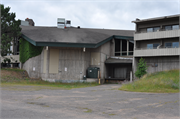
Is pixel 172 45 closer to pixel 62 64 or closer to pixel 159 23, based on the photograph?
pixel 159 23

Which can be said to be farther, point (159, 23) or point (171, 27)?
point (159, 23)

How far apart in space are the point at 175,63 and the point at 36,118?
24.2 m

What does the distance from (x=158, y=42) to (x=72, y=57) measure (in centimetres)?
1295

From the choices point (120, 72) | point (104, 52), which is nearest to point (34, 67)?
point (104, 52)

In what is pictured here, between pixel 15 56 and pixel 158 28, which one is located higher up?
pixel 158 28

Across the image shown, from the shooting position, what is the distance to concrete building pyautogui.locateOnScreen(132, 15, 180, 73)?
26.5m

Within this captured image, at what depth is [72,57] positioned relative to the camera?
27.1 m

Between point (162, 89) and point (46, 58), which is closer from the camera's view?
point (162, 89)

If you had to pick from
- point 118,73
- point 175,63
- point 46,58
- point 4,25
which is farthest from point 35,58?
point 175,63

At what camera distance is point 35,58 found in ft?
92.7

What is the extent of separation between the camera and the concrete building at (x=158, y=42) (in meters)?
26.5

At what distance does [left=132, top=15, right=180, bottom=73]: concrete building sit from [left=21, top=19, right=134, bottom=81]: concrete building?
215 cm

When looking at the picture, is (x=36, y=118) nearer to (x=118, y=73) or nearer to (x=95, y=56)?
(x=95, y=56)

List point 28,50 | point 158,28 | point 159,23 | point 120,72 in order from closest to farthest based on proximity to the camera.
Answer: point 28,50 < point 159,23 < point 158,28 < point 120,72
